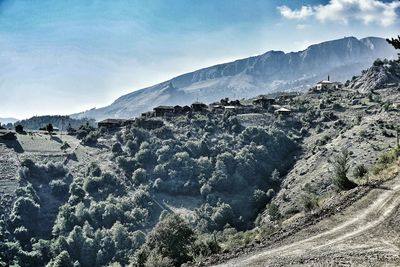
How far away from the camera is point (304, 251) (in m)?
15.2

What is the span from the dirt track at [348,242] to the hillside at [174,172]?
711 inches

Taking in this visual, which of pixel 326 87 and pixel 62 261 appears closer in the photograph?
pixel 62 261

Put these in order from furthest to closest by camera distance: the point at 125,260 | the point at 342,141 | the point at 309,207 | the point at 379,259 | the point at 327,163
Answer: the point at 342,141, the point at 327,163, the point at 125,260, the point at 309,207, the point at 379,259

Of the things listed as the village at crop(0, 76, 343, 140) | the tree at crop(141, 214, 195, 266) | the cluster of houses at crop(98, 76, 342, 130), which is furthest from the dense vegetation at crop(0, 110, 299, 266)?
the tree at crop(141, 214, 195, 266)

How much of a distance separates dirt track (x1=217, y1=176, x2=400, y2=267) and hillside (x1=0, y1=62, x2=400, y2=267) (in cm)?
1806

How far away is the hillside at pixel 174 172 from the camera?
2122 inches

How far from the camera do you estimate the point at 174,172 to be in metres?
68.3

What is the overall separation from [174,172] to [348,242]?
53777 millimetres

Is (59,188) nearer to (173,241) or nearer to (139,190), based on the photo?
(139,190)

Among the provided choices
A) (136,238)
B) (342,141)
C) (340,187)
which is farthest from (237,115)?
(340,187)

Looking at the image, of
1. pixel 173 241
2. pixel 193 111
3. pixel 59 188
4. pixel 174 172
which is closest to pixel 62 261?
pixel 59 188

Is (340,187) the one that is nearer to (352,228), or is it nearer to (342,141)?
(352,228)

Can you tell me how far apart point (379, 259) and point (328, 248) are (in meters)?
1.80

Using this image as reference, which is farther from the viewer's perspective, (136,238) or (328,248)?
(136,238)
